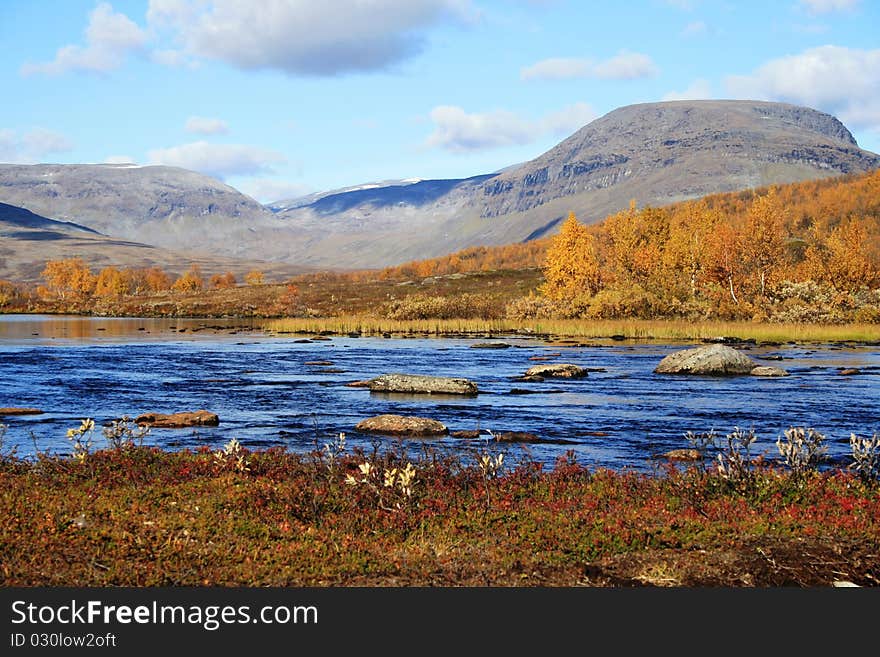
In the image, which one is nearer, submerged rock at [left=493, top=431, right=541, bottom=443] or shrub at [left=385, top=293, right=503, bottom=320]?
submerged rock at [left=493, top=431, right=541, bottom=443]

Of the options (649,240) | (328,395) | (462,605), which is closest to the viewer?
(462,605)

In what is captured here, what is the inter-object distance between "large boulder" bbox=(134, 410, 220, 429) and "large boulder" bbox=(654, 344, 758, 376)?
2406cm

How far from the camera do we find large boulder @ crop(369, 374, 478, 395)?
34.6 metres

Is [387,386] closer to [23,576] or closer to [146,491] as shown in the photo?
[146,491]

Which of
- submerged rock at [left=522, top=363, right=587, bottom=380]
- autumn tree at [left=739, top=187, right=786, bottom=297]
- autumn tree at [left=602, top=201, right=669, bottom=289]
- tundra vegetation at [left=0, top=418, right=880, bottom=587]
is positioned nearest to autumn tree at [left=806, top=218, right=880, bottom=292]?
autumn tree at [left=739, top=187, right=786, bottom=297]

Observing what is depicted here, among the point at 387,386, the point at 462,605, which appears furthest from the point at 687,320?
the point at 462,605

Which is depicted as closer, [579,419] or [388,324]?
[579,419]

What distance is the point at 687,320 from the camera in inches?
3123

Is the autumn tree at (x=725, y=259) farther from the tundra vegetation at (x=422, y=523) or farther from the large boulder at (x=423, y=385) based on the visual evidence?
the tundra vegetation at (x=422, y=523)

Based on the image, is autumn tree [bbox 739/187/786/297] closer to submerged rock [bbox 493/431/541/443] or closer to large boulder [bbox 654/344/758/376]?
large boulder [bbox 654/344/758/376]

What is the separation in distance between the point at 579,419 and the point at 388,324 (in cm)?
5657

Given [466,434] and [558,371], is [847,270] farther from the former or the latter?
[466,434]

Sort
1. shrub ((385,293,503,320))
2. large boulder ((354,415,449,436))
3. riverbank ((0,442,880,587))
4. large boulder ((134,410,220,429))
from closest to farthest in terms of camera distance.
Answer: riverbank ((0,442,880,587)) < large boulder ((354,415,449,436)) < large boulder ((134,410,220,429)) < shrub ((385,293,503,320))

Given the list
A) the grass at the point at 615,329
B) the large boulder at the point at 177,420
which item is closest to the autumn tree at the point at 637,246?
the grass at the point at 615,329
